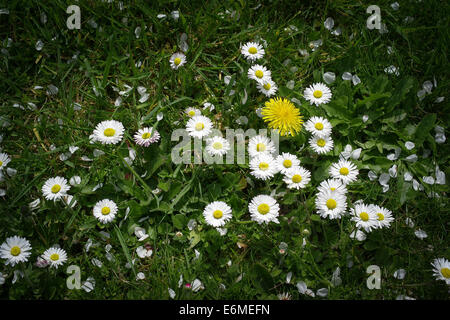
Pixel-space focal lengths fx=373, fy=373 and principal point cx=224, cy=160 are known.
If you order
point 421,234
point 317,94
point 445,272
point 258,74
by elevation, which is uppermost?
point 258,74

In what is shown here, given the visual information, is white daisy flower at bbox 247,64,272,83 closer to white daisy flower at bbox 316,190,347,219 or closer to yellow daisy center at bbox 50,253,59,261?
white daisy flower at bbox 316,190,347,219

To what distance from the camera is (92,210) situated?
81.8 inches

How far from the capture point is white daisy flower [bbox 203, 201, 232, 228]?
1926 mm

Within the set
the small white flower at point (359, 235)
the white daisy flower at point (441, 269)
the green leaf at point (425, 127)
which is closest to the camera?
the white daisy flower at point (441, 269)

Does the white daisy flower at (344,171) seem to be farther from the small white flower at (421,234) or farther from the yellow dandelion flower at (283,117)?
the small white flower at (421,234)

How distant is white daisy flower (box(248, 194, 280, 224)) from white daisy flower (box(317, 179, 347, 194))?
27 cm

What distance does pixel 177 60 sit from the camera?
235 cm

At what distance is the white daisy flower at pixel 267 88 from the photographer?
2254 millimetres

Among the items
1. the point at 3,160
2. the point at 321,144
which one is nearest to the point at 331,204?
the point at 321,144

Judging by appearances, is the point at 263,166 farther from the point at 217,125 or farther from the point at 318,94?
the point at 318,94

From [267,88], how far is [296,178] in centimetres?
61

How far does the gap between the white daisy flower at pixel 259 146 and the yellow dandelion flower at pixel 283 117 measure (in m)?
0.09

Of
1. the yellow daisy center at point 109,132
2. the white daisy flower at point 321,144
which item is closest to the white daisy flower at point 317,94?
the white daisy flower at point 321,144
